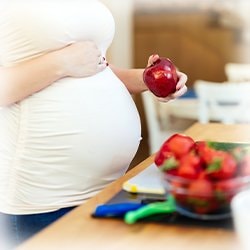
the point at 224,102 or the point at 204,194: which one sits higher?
the point at 204,194

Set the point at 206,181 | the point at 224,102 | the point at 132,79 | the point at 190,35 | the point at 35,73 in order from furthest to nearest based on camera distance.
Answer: the point at 190,35 < the point at 224,102 < the point at 132,79 < the point at 35,73 < the point at 206,181

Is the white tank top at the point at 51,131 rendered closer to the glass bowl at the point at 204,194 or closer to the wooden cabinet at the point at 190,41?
the glass bowl at the point at 204,194

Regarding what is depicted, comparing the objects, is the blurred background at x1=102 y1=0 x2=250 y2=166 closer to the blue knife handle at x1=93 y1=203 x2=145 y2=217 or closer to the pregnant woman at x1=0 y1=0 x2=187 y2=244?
the pregnant woman at x1=0 y1=0 x2=187 y2=244

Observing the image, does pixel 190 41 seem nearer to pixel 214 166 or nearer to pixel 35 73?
pixel 35 73

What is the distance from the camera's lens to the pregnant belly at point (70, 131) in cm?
98

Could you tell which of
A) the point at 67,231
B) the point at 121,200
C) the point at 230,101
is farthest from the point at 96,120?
the point at 230,101

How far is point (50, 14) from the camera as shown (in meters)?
1.02

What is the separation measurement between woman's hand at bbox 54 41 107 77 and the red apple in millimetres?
101

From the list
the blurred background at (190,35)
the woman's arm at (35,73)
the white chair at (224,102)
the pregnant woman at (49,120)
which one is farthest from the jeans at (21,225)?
the blurred background at (190,35)

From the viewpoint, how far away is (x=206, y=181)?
0.69 m

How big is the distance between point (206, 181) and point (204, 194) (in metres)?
Answer: 0.02

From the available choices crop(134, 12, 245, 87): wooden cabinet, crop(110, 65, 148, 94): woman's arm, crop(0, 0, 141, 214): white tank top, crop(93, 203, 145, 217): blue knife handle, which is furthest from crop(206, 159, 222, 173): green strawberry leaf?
crop(134, 12, 245, 87): wooden cabinet

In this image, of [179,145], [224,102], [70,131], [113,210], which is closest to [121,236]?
[113,210]

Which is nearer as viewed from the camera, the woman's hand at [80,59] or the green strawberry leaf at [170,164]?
the green strawberry leaf at [170,164]
